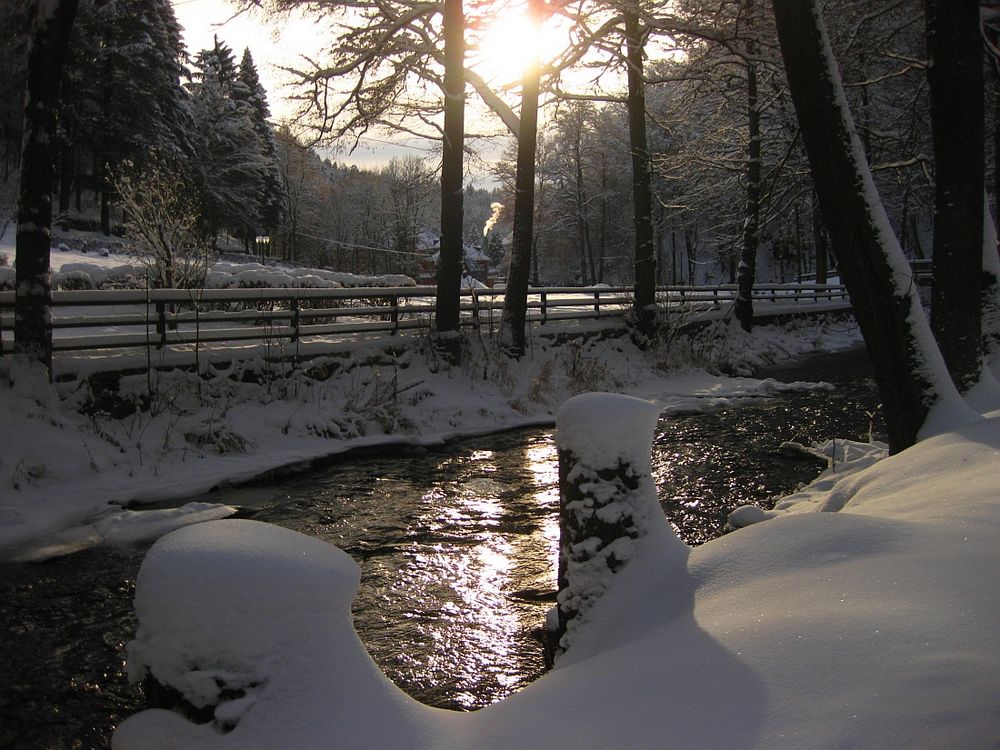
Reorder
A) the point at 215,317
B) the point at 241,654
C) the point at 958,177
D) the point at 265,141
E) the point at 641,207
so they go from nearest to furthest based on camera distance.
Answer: the point at 241,654, the point at 958,177, the point at 215,317, the point at 641,207, the point at 265,141

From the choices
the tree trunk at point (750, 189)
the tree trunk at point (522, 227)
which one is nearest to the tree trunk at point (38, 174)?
the tree trunk at point (522, 227)

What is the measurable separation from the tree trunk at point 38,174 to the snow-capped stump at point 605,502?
22.4ft

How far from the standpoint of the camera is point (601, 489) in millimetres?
2996

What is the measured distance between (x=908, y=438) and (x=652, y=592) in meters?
3.38

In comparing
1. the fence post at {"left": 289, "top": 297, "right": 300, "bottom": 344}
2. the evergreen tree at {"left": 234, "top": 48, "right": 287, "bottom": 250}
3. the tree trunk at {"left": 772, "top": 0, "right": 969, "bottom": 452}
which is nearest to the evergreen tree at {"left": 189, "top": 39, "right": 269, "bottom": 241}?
the evergreen tree at {"left": 234, "top": 48, "right": 287, "bottom": 250}

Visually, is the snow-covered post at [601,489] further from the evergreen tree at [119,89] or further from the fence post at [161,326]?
the evergreen tree at [119,89]

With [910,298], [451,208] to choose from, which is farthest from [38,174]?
[910,298]

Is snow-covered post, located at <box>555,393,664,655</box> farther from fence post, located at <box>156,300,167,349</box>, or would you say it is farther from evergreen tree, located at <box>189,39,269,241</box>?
evergreen tree, located at <box>189,39,269,241</box>

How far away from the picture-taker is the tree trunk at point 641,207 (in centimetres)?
1440

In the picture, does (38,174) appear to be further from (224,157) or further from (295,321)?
Result: (224,157)

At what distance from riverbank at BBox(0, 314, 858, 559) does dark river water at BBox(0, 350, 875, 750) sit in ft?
1.84

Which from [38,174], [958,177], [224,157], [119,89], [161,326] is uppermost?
[119,89]

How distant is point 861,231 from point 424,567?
13.5 ft

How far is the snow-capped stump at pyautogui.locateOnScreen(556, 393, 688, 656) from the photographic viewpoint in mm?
2963
